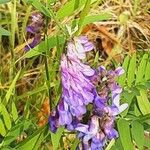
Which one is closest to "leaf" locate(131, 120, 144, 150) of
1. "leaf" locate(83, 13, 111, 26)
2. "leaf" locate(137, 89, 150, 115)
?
"leaf" locate(137, 89, 150, 115)

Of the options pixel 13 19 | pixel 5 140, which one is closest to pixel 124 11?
pixel 13 19

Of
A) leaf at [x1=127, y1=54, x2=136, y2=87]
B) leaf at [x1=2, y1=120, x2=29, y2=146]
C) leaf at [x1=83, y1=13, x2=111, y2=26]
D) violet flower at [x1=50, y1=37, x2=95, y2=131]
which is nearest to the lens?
violet flower at [x1=50, y1=37, x2=95, y2=131]

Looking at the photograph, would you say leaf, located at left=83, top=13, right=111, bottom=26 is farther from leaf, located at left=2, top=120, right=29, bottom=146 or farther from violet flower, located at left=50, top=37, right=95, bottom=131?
leaf, located at left=2, top=120, right=29, bottom=146

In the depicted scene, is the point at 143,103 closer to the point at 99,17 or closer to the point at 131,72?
the point at 131,72

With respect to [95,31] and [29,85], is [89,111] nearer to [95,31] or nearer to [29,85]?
[29,85]

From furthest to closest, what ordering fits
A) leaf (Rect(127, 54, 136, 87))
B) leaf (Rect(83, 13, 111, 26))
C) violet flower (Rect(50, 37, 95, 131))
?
leaf (Rect(127, 54, 136, 87)) < leaf (Rect(83, 13, 111, 26)) < violet flower (Rect(50, 37, 95, 131))

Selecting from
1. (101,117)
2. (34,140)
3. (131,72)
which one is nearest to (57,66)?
(131,72)
